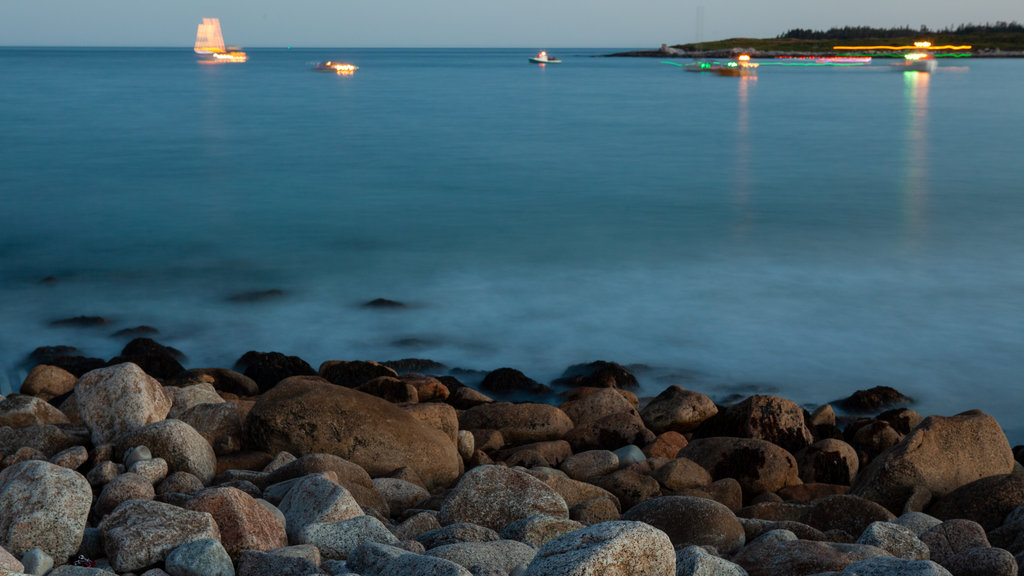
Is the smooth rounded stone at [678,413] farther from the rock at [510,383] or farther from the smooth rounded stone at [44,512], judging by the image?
the smooth rounded stone at [44,512]

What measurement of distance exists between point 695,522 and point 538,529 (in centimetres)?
75

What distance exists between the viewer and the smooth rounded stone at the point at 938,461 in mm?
4695

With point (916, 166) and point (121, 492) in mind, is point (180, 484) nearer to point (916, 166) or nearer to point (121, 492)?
point (121, 492)

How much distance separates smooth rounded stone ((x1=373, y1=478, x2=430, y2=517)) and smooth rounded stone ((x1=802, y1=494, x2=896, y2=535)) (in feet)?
5.86

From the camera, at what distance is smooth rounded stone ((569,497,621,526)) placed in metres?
4.06

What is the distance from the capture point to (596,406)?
20.5ft

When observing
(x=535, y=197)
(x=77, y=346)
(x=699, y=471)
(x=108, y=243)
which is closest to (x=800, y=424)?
(x=699, y=471)

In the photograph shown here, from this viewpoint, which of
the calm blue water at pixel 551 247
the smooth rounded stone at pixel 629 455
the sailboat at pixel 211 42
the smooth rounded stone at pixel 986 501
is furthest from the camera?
the sailboat at pixel 211 42

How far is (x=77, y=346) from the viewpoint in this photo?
26.9 ft

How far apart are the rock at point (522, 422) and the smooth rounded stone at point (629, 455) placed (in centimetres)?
57

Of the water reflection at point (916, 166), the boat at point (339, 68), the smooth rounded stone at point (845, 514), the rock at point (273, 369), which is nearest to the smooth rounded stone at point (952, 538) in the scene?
the smooth rounded stone at point (845, 514)

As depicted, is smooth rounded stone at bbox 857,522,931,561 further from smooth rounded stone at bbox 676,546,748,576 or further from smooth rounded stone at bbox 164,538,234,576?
smooth rounded stone at bbox 164,538,234,576

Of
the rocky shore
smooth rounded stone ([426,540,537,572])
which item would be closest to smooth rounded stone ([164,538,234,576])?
the rocky shore

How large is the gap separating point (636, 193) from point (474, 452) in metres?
12.4
